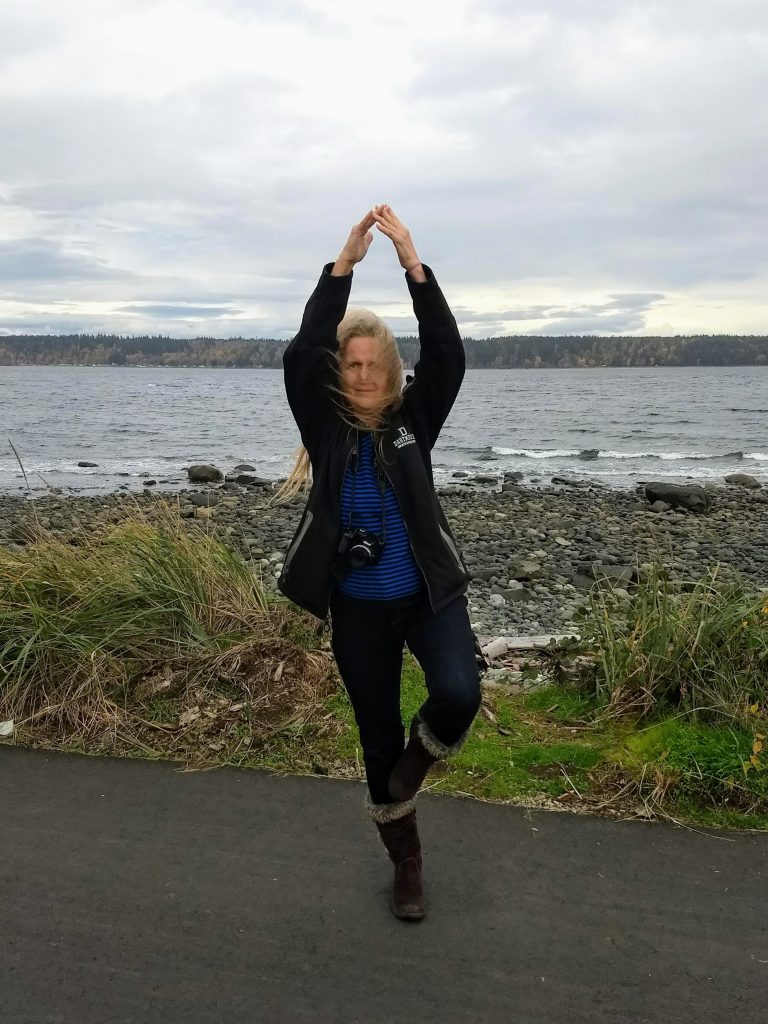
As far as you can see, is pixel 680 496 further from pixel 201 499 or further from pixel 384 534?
pixel 384 534

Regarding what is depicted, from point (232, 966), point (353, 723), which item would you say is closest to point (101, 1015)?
point (232, 966)

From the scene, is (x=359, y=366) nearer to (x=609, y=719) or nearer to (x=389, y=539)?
(x=389, y=539)

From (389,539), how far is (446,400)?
1.83ft

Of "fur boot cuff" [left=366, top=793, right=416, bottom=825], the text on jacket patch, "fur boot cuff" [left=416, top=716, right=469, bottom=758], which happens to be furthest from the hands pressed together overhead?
"fur boot cuff" [left=366, top=793, right=416, bottom=825]

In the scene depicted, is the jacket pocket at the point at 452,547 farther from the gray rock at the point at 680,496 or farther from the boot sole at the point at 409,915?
the gray rock at the point at 680,496

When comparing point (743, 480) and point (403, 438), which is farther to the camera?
point (743, 480)

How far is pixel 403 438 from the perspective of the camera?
2.96 metres

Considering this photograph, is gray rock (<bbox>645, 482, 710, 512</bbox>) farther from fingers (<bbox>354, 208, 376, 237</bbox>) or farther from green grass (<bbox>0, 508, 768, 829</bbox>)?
fingers (<bbox>354, 208, 376, 237</bbox>)

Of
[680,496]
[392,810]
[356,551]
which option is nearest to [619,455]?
[680,496]

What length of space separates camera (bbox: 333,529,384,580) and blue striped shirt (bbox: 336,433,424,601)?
0.02 m

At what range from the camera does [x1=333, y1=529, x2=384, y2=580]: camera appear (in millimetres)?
2877

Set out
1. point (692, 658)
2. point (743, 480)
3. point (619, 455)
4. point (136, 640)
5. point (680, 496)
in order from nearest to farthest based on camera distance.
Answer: point (692, 658) → point (136, 640) → point (680, 496) → point (743, 480) → point (619, 455)

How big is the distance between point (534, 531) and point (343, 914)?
37.9 feet

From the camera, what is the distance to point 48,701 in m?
4.48
